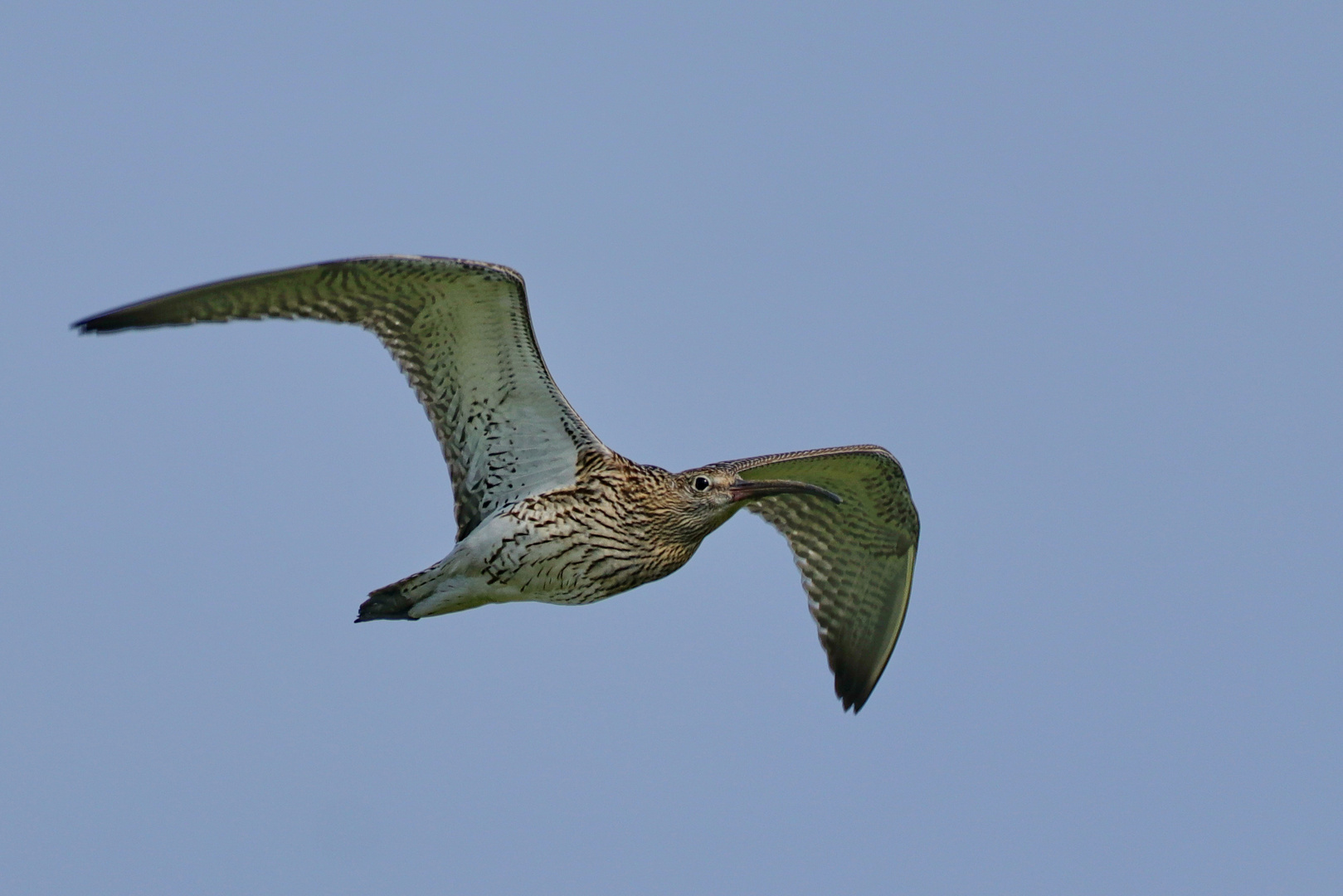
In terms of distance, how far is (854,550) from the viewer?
57.5 ft

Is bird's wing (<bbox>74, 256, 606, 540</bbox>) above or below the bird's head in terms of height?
above

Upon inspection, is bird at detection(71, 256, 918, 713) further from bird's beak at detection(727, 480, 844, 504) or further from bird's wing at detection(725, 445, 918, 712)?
bird's wing at detection(725, 445, 918, 712)

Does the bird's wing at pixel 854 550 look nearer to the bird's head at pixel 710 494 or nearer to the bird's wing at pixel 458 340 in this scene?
the bird's head at pixel 710 494

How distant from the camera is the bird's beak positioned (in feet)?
48.9

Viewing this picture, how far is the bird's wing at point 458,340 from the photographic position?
13.3 m

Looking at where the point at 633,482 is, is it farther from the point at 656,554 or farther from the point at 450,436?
the point at 450,436

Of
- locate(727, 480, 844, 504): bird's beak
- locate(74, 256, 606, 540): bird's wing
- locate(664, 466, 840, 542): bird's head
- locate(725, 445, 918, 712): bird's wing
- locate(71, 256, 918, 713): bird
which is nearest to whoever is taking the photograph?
locate(74, 256, 606, 540): bird's wing

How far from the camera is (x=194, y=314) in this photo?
1318 cm

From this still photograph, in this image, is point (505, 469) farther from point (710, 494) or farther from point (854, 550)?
point (854, 550)

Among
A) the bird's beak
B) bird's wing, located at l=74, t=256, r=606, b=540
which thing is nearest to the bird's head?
the bird's beak

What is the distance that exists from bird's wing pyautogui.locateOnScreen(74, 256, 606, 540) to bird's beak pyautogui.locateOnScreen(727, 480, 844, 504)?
A: 1.37 m

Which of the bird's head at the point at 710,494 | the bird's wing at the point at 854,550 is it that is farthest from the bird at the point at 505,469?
the bird's wing at the point at 854,550

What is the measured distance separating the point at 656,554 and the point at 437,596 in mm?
1977

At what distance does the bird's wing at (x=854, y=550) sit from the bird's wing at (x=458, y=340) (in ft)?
8.37
